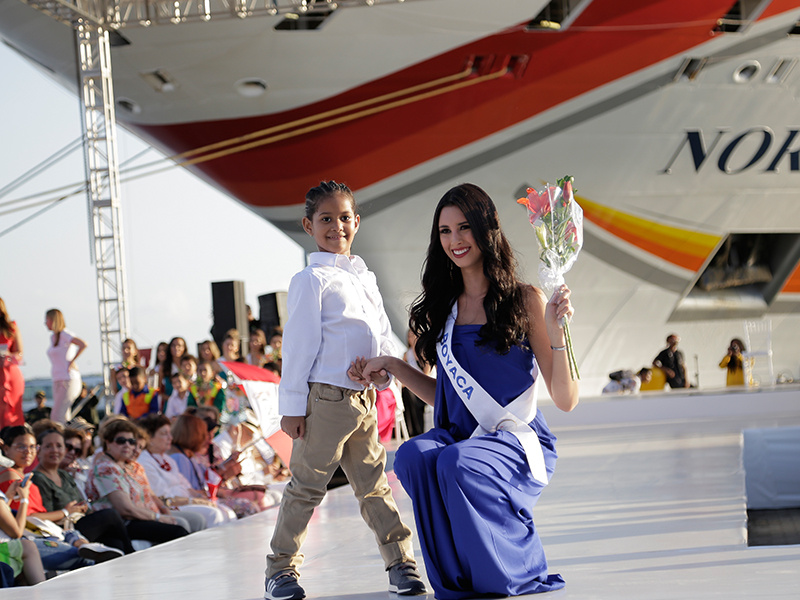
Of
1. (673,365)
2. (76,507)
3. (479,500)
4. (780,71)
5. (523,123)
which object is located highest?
(780,71)

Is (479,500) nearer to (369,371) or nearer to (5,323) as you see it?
(369,371)

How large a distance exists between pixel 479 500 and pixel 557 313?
20.4 inches

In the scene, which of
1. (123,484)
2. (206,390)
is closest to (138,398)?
(206,390)

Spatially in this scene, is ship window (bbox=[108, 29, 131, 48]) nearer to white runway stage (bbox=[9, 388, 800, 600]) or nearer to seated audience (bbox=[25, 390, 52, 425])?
seated audience (bbox=[25, 390, 52, 425])

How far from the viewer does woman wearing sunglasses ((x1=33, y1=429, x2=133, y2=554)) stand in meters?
4.21

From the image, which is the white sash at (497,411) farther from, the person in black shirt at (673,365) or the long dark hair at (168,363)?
the person in black shirt at (673,365)

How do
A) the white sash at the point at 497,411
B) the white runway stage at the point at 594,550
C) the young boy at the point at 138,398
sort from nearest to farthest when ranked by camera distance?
the white sash at the point at 497,411, the white runway stage at the point at 594,550, the young boy at the point at 138,398

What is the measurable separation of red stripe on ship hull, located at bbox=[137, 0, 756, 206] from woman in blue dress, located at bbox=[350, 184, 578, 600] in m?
8.66

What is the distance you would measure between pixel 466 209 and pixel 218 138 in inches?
375

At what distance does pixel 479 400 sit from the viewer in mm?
2611

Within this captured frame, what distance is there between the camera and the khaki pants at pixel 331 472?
2.66 m

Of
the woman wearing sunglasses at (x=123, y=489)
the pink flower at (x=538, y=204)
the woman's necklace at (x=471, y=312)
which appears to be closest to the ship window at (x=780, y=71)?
the woman wearing sunglasses at (x=123, y=489)

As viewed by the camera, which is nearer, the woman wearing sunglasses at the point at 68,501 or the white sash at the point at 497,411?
the white sash at the point at 497,411

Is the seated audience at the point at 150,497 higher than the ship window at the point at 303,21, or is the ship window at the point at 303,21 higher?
the ship window at the point at 303,21
